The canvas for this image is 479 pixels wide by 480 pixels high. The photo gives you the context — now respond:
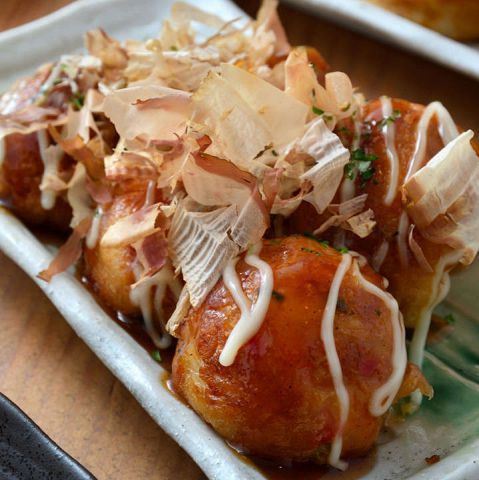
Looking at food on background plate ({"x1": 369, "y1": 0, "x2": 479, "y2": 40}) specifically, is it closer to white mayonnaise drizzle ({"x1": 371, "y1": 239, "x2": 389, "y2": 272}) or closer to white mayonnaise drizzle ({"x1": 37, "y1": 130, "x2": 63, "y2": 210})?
white mayonnaise drizzle ({"x1": 371, "y1": 239, "x2": 389, "y2": 272})

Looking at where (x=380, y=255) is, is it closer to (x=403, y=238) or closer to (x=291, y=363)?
(x=403, y=238)

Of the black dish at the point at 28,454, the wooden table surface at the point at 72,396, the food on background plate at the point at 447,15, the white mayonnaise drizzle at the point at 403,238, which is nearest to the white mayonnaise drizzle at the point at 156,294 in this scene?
the wooden table surface at the point at 72,396

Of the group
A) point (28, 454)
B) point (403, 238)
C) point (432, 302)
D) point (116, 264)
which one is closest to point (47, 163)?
point (116, 264)

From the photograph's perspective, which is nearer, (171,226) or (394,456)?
(394,456)

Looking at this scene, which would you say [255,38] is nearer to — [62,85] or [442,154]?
[62,85]

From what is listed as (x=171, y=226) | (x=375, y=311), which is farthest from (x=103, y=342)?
(x=375, y=311)
